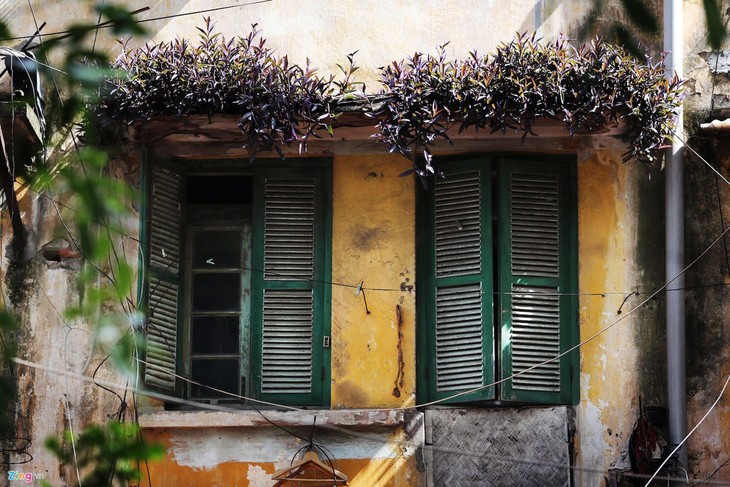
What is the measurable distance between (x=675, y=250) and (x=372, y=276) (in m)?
1.75

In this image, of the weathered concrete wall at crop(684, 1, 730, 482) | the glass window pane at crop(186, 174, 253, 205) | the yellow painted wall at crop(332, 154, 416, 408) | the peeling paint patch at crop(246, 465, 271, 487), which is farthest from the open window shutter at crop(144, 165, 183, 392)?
the weathered concrete wall at crop(684, 1, 730, 482)

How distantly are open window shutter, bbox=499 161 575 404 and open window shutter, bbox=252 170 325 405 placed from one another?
3.66ft

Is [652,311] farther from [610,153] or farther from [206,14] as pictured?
[206,14]

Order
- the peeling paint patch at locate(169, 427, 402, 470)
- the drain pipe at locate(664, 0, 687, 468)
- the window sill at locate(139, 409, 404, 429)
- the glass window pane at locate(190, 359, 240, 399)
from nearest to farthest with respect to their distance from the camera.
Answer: the drain pipe at locate(664, 0, 687, 468) < the window sill at locate(139, 409, 404, 429) < the peeling paint patch at locate(169, 427, 402, 470) < the glass window pane at locate(190, 359, 240, 399)

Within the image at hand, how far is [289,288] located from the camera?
7734mm

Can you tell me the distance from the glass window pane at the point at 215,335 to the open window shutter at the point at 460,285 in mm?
Result: 1188

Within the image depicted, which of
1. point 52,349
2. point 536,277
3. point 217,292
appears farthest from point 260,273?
point 536,277

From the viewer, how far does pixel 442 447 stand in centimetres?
739

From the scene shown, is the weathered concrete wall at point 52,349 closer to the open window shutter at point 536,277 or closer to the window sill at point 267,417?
the window sill at point 267,417

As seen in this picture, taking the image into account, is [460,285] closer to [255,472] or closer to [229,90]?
[255,472]

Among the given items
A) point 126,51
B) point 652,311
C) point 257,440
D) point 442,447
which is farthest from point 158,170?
point 652,311

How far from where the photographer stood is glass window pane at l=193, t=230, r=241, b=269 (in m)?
7.93

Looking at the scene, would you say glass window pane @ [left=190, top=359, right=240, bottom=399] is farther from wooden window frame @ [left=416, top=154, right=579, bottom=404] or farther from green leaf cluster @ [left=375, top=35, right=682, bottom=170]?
green leaf cluster @ [left=375, top=35, right=682, bottom=170]

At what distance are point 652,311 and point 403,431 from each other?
5.18 feet
